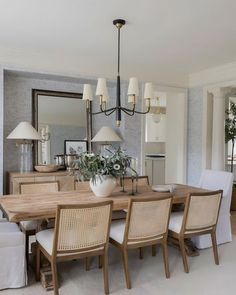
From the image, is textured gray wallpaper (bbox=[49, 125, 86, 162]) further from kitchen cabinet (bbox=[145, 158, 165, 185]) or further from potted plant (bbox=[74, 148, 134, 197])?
kitchen cabinet (bbox=[145, 158, 165, 185])

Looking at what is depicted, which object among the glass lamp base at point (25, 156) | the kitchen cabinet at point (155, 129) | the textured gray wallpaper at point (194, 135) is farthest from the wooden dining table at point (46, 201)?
the kitchen cabinet at point (155, 129)

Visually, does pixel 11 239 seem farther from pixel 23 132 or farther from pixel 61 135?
pixel 61 135

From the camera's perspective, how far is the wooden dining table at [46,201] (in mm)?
2551

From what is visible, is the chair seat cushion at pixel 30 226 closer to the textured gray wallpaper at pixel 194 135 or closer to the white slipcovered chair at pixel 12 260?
the white slipcovered chair at pixel 12 260

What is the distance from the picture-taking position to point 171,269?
313 centimetres

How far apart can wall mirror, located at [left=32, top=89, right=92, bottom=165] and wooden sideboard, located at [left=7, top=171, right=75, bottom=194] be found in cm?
47

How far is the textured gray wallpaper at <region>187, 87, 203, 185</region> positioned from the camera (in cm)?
587

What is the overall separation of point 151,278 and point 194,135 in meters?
3.61

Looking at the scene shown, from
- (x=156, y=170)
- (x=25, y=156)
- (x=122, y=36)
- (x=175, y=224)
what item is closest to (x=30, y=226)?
(x=175, y=224)

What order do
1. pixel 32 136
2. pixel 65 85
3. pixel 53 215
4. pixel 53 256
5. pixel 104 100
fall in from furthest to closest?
1. pixel 65 85
2. pixel 32 136
3. pixel 104 100
4. pixel 53 215
5. pixel 53 256

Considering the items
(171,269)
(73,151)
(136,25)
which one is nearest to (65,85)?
(73,151)

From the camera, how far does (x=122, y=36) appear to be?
12.6 feet

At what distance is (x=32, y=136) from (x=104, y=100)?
1644 millimetres

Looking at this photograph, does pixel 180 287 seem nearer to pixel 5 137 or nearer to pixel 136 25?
pixel 136 25
